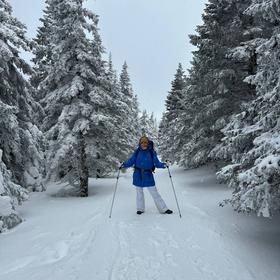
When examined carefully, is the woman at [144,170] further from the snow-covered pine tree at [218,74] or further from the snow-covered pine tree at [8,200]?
the snow-covered pine tree at [218,74]

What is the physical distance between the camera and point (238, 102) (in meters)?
15.6

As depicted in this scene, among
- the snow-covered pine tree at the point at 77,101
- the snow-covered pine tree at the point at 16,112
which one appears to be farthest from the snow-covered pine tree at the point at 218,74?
the snow-covered pine tree at the point at 16,112

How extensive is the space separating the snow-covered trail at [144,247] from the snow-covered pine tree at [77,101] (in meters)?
6.39

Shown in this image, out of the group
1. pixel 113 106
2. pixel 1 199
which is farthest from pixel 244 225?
pixel 113 106

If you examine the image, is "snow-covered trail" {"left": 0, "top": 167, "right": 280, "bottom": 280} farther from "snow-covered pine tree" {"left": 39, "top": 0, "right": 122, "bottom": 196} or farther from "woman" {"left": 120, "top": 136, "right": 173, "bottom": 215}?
"snow-covered pine tree" {"left": 39, "top": 0, "right": 122, "bottom": 196}

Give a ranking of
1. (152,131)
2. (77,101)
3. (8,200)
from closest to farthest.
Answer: (8,200)
(77,101)
(152,131)

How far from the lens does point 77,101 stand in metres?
17.1

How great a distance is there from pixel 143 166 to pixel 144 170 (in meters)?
0.13

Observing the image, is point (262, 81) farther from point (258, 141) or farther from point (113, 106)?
point (113, 106)

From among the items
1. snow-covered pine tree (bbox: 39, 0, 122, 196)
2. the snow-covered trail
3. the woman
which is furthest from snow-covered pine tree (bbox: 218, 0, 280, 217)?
snow-covered pine tree (bbox: 39, 0, 122, 196)

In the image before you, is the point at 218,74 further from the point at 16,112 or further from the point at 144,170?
the point at 16,112

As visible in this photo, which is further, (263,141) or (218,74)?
(218,74)

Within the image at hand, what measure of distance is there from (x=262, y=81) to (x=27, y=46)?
840 cm

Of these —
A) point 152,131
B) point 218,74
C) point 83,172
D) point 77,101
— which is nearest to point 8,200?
point 83,172
